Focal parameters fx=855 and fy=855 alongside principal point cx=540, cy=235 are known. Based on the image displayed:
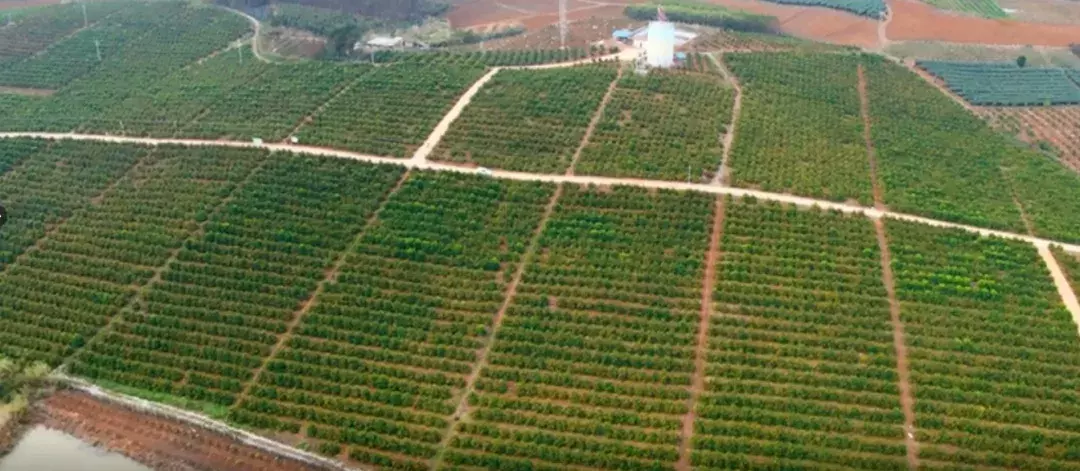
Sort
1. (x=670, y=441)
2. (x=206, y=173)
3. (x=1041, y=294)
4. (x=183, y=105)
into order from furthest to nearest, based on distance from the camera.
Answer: (x=183, y=105) → (x=206, y=173) → (x=1041, y=294) → (x=670, y=441)

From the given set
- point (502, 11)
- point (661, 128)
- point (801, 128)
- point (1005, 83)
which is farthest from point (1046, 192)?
point (502, 11)

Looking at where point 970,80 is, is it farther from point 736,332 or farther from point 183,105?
point 183,105

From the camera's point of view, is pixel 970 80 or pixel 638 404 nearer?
pixel 638 404

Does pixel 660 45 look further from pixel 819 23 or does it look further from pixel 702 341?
pixel 702 341

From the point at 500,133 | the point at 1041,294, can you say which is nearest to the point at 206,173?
the point at 500,133

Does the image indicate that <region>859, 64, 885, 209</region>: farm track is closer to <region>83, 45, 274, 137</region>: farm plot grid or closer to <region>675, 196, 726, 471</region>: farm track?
<region>675, 196, 726, 471</region>: farm track
